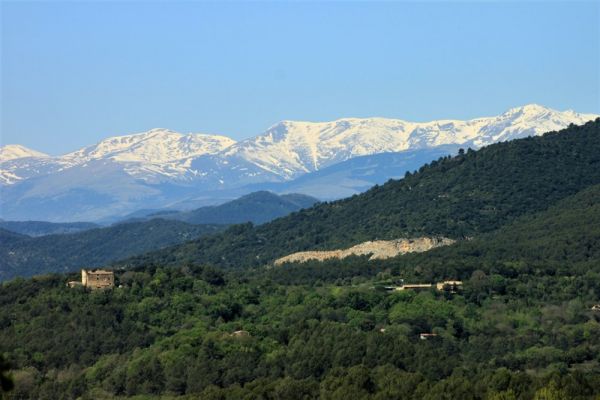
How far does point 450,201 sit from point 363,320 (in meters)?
52.2

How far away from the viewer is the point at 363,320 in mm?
93500

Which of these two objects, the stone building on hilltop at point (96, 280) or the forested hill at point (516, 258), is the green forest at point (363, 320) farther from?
the stone building on hilltop at point (96, 280)

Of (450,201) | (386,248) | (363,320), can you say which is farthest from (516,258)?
(450,201)

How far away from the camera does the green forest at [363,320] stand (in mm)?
77125

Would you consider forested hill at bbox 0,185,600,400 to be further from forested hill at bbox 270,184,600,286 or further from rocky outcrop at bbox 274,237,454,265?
rocky outcrop at bbox 274,237,454,265

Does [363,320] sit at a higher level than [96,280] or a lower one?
lower

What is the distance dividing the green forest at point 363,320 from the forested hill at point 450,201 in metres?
0.38

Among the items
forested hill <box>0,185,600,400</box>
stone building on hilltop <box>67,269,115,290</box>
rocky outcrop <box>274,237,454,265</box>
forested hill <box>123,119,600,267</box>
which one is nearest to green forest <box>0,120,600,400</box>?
Answer: forested hill <box>0,185,600,400</box>

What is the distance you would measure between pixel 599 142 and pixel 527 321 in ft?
203

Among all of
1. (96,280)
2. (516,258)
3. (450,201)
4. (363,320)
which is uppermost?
(450,201)

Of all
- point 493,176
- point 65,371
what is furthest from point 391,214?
point 65,371

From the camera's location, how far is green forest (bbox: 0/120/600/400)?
77.1 meters

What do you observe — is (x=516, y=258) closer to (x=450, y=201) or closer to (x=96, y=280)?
(x=450, y=201)

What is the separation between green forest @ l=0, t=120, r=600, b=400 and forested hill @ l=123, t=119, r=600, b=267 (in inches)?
15.0
